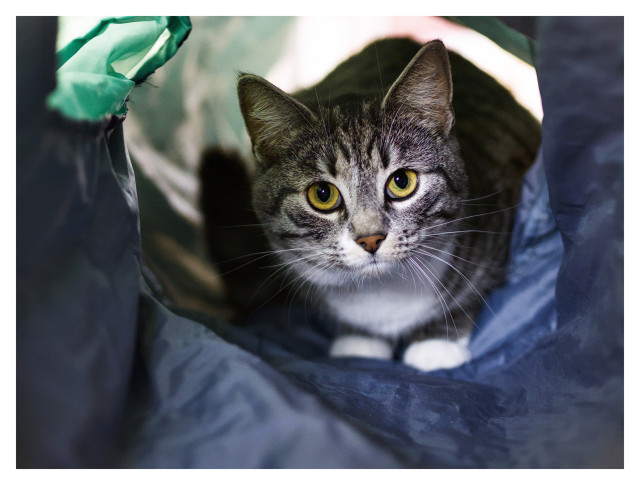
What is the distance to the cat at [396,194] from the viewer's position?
1485mm

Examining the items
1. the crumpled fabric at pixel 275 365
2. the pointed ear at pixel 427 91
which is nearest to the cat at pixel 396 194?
the pointed ear at pixel 427 91

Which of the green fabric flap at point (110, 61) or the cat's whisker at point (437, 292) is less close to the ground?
the green fabric flap at point (110, 61)

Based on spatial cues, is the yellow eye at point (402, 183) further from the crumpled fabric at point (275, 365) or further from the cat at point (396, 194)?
the crumpled fabric at point (275, 365)

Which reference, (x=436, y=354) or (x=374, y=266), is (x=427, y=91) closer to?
(x=374, y=266)

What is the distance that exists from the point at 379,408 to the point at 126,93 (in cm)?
106

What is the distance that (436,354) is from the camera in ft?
5.82

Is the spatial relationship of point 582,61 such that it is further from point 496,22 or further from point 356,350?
point 356,350

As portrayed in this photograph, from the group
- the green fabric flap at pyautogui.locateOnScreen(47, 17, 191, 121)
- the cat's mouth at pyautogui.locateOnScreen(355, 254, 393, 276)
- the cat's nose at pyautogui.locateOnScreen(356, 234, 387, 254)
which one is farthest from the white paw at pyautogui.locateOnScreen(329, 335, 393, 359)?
the green fabric flap at pyautogui.locateOnScreen(47, 17, 191, 121)

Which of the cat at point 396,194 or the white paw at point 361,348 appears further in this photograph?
the white paw at point 361,348

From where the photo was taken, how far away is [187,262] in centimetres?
Answer: 224

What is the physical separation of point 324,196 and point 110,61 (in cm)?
68

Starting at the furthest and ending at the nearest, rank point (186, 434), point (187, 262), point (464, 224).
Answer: point (187, 262) → point (464, 224) → point (186, 434)

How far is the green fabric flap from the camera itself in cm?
118
